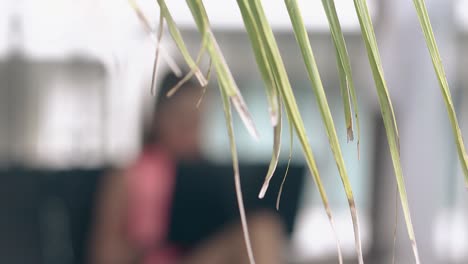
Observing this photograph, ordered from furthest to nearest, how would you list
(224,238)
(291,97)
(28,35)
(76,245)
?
1. (28,35)
2. (76,245)
3. (224,238)
4. (291,97)

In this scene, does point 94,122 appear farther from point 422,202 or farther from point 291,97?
point 291,97

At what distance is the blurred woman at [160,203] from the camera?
9.95 ft

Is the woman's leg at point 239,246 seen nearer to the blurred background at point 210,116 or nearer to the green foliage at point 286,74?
the blurred background at point 210,116

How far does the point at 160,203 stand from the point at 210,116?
202 centimetres

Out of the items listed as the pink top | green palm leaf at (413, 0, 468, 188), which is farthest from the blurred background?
green palm leaf at (413, 0, 468, 188)

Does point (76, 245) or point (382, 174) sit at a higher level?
point (382, 174)

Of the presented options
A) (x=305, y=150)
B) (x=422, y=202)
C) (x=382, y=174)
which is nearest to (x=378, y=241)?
(x=382, y=174)

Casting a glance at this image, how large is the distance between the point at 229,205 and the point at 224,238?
14 centimetres

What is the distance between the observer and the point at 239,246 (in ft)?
A: 9.50

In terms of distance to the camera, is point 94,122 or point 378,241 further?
point 94,122

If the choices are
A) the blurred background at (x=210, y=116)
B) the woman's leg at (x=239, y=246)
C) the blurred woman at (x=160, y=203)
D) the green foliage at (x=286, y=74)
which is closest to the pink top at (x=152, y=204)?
the blurred woman at (x=160, y=203)

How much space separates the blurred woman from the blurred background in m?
0.29

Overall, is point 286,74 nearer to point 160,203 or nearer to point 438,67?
point 438,67

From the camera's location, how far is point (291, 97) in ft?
1.46
